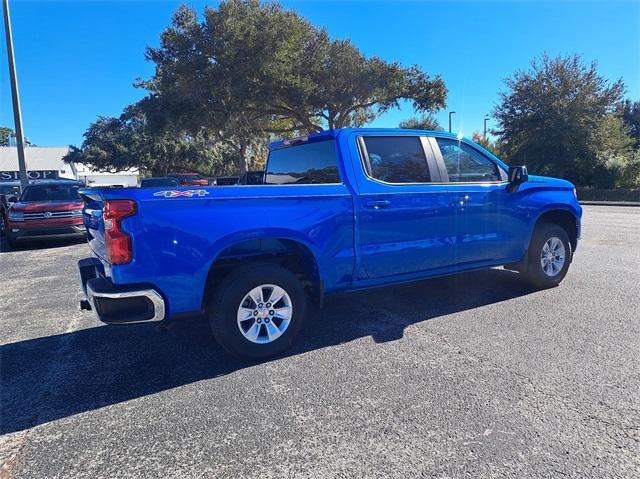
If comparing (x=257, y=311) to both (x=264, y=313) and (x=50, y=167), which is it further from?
(x=50, y=167)

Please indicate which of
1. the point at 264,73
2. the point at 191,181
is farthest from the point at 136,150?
the point at 264,73

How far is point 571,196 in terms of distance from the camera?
239 inches

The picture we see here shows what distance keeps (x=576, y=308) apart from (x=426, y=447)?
11.3ft

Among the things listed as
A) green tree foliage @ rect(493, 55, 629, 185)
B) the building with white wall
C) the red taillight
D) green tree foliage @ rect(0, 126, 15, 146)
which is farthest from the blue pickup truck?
green tree foliage @ rect(0, 126, 15, 146)

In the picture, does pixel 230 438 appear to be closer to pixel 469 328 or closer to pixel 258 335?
pixel 258 335

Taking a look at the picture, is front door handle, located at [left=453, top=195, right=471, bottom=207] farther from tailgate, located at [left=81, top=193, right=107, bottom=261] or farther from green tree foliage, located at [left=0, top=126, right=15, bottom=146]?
green tree foliage, located at [left=0, top=126, right=15, bottom=146]

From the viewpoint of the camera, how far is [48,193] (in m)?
11.5

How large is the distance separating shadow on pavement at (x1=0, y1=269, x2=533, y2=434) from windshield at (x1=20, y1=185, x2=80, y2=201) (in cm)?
816

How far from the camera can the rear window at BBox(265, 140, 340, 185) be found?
452 centimetres

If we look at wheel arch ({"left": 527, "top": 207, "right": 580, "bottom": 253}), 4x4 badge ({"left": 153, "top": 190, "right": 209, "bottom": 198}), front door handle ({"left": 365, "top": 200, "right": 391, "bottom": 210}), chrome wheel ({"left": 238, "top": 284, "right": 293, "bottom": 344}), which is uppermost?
4x4 badge ({"left": 153, "top": 190, "right": 209, "bottom": 198})

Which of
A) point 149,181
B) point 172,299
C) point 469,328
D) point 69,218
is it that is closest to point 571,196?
point 469,328

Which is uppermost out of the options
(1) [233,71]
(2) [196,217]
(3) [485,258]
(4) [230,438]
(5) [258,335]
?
(1) [233,71]

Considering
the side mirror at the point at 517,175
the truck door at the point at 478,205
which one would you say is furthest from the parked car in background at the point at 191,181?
the side mirror at the point at 517,175

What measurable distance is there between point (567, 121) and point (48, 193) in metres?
30.2
